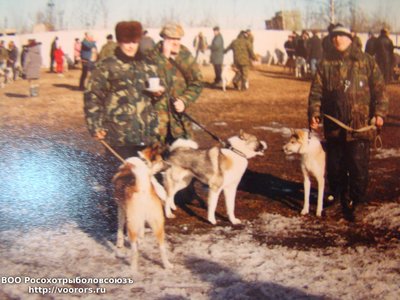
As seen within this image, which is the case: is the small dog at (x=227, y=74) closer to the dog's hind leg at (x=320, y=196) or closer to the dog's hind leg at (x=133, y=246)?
the dog's hind leg at (x=320, y=196)

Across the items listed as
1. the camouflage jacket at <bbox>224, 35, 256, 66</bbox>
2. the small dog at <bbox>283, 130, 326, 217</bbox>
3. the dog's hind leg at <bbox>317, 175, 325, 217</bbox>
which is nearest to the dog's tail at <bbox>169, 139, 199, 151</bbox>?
the small dog at <bbox>283, 130, 326, 217</bbox>

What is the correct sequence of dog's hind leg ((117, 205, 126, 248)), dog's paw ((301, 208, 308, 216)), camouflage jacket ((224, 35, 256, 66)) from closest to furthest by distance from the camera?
dog's hind leg ((117, 205, 126, 248))
dog's paw ((301, 208, 308, 216))
camouflage jacket ((224, 35, 256, 66))

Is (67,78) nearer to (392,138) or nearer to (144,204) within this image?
(392,138)

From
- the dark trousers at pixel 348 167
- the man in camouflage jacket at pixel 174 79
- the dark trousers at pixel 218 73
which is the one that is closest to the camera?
the man in camouflage jacket at pixel 174 79

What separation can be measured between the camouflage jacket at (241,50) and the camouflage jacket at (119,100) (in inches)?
310

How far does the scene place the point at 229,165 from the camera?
3.39 metres

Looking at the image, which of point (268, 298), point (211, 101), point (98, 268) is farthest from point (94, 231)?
point (211, 101)

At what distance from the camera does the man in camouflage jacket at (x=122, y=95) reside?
288cm

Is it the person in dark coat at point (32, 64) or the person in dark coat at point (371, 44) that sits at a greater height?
the person in dark coat at point (371, 44)

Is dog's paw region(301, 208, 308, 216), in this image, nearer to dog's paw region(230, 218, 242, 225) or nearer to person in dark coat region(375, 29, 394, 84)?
dog's paw region(230, 218, 242, 225)

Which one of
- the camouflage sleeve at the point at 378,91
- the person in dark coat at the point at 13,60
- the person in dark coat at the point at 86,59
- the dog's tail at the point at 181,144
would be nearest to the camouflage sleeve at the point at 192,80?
the dog's tail at the point at 181,144

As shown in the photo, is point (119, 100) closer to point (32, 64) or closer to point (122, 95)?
point (122, 95)

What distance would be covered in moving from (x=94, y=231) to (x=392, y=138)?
445 centimetres

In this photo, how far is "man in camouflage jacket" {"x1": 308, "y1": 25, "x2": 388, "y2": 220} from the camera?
3.35 metres
